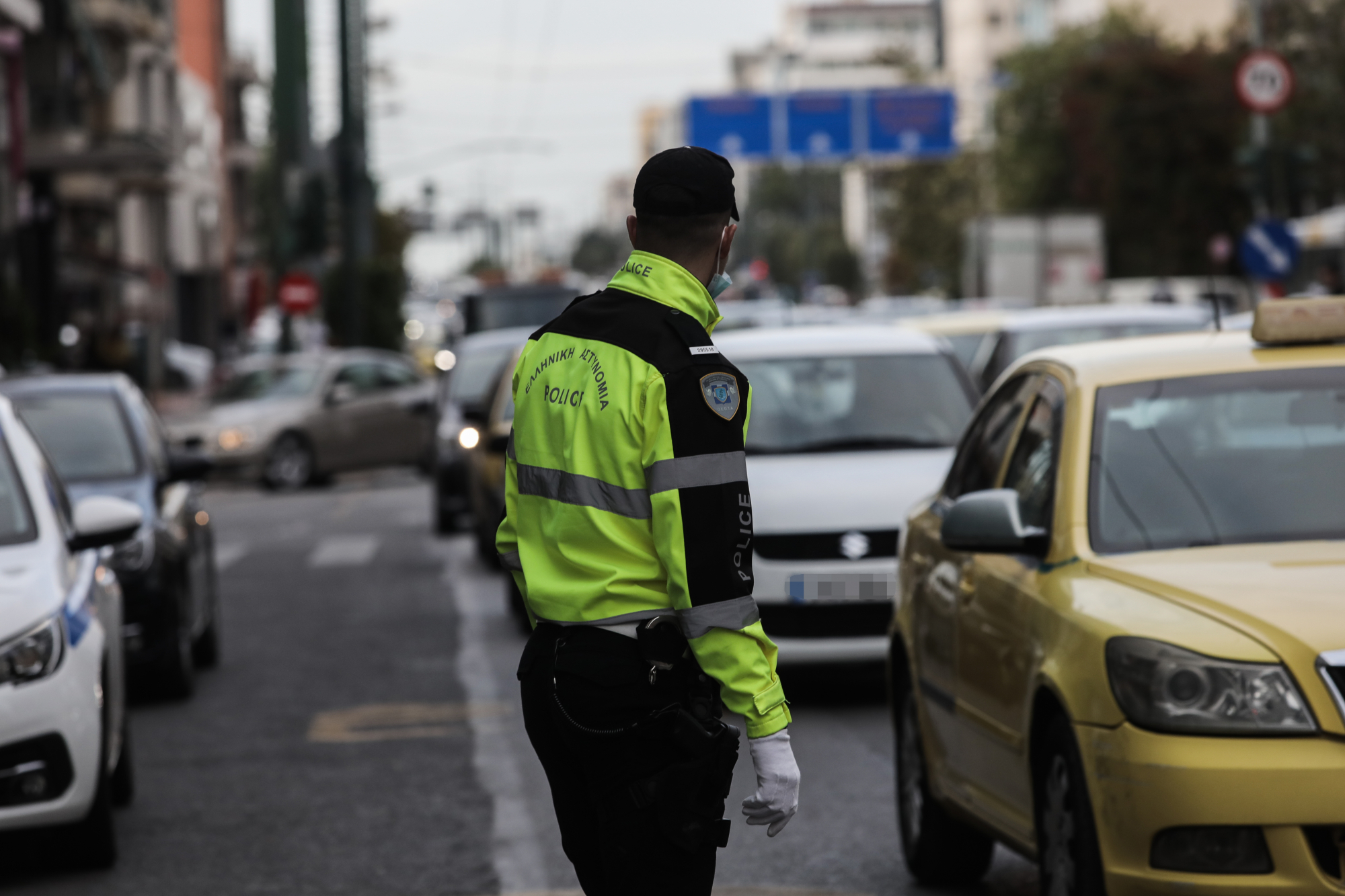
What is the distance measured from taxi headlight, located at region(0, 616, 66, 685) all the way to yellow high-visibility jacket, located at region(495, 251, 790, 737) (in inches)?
128

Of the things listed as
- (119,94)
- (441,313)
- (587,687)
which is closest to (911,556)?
(587,687)

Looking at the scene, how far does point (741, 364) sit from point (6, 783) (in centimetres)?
554

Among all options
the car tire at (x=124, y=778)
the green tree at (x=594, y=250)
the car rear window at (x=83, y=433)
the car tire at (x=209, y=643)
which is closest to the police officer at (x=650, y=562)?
the car tire at (x=124, y=778)

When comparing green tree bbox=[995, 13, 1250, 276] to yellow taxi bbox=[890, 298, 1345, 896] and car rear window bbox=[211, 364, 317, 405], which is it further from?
yellow taxi bbox=[890, 298, 1345, 896]

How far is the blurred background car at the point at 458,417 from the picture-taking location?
20.0 m

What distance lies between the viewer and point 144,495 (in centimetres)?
1092

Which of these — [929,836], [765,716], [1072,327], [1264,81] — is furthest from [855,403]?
[1264,81]

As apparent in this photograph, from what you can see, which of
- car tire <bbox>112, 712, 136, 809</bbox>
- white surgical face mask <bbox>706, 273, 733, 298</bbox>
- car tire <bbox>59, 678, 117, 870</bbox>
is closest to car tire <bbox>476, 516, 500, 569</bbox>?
car tire <bbox>112, 712, 136, 809</bbox>

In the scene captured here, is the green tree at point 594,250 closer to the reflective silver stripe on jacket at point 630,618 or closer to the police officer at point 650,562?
the police officer at point 650,562

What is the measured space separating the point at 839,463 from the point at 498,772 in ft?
8.62

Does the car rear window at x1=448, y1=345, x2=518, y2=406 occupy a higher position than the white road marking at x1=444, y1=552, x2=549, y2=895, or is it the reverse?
the car rear window at x1=448, y1=345, x2=518, y2=406

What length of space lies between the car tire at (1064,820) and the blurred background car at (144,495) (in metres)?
5.77

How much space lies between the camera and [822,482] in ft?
33.7

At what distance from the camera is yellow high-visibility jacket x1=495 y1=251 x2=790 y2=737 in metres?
3.62
